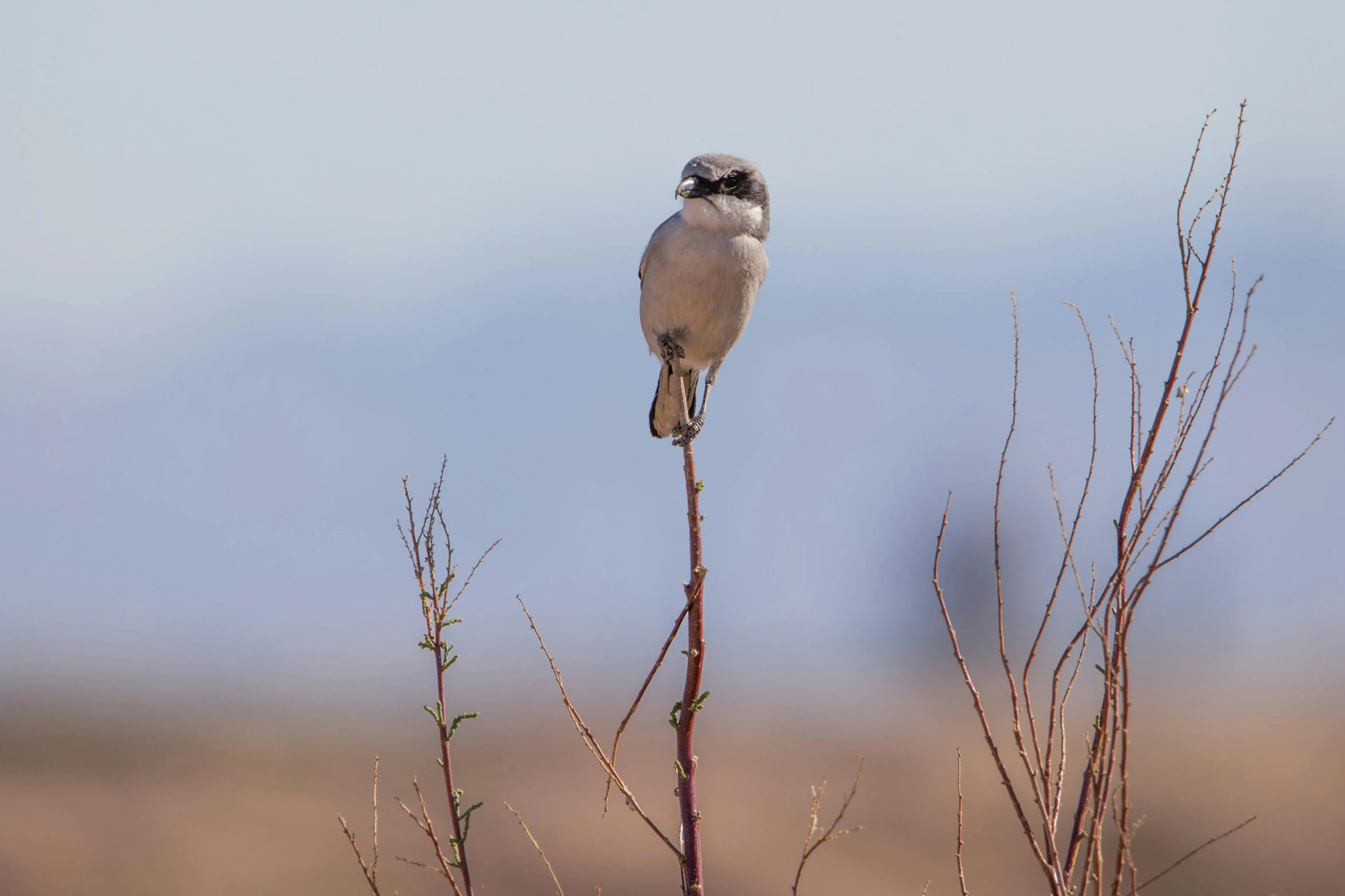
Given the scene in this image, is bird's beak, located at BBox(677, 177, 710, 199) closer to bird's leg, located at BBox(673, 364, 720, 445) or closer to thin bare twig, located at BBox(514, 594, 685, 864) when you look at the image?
bird's leg, located at BBox(673, 364, 720, 445)

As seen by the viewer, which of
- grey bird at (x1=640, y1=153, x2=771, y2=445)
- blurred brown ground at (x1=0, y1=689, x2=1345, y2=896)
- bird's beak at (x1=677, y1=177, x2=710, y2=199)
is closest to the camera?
bird's beak at (x1=677, y1=177, x2=710, y2=199)

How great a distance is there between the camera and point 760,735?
34.9m

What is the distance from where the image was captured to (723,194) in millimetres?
6043

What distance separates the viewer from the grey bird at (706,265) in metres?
6.03

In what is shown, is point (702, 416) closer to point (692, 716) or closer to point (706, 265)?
point (706, 265)

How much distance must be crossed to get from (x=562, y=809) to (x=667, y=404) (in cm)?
1781

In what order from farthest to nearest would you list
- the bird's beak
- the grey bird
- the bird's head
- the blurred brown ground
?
the blurred brown ground, the grey bird, the bird's head, the bird's beak

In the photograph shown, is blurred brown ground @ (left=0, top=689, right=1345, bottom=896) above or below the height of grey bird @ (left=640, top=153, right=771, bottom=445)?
below

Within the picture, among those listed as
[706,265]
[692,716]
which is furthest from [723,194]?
[692,716]

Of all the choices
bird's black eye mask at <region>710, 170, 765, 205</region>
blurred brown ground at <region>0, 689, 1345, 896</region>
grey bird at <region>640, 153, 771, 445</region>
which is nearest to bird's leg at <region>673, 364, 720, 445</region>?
grey bird at <region>640, 153, 771, 445</region>

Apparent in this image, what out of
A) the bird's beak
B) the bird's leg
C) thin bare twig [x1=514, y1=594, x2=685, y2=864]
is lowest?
thin bare twig [x1=514, y1=594, x2=685, y2=864]

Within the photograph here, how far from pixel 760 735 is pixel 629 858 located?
51.0 ft

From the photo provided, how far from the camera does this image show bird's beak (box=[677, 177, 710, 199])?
19.0 feet

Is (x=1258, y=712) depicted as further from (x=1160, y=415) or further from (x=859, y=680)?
(x=1160, y=415)
